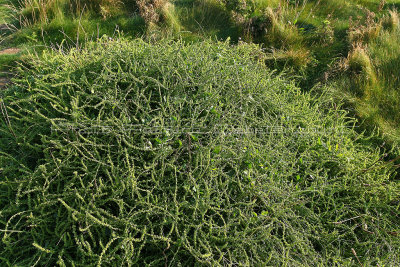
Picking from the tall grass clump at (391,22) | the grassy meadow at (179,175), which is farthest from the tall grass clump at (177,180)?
the tall grass clump at (391,22)

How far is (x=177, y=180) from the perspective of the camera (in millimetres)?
2105

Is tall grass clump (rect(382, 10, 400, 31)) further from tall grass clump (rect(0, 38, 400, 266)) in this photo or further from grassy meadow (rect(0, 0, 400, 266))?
tall grass clump (rect(0, 38, 400, 266))

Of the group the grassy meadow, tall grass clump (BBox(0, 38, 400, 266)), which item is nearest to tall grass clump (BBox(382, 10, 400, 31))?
the grassy meadow

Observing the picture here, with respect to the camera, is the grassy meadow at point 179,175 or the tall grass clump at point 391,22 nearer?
the grassy meadow at point 179,175

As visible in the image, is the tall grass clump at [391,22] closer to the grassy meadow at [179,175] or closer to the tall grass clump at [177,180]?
the grassy meadow at [179,175]

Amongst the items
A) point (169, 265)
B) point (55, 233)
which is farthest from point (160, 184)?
point (55, 233)

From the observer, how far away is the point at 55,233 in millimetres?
1929

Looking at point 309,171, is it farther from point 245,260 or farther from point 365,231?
point 245,260

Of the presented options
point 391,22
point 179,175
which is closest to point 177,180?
point 179,175

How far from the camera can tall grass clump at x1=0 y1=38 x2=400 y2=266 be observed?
6.31 feet

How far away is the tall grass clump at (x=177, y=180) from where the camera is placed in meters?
1.92

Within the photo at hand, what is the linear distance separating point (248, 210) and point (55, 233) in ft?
3.83

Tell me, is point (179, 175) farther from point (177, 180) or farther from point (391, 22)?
point (391, 22)

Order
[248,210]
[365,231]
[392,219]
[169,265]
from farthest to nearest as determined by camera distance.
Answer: [392,219]
[365,231]
[248,210]
[169,265]
